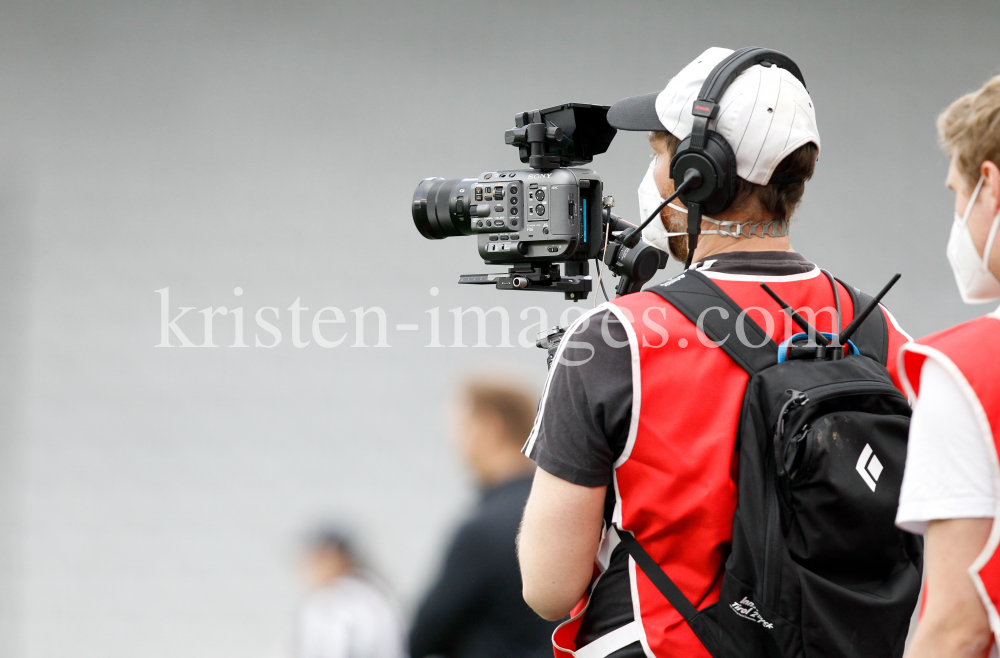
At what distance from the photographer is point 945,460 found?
2.66 ft

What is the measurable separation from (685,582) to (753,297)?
37 centimetres

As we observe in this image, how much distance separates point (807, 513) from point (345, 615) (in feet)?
6.50

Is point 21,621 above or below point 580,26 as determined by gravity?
below

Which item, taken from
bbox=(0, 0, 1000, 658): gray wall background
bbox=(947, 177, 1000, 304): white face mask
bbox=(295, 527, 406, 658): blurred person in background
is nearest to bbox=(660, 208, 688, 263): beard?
bbox=(947, 177, 1000, 304): white face mask

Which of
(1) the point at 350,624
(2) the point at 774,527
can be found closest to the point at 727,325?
(2) the point at 774,527

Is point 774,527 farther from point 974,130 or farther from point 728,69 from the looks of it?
point 728,69

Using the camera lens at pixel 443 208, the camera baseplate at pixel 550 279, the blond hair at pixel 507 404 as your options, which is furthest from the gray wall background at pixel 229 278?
the camera baseplate at pixel 550 279

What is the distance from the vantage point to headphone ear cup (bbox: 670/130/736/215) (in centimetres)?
115

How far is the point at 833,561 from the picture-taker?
1.07 metres

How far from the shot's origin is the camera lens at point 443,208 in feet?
5.25

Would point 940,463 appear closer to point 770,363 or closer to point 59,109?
point 770,363

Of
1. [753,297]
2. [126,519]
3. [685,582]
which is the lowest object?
[126,519]

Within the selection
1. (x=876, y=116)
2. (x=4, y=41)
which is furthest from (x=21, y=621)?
(x=876, y=116)

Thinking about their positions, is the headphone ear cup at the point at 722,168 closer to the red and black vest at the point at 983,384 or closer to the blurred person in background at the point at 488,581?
the red and black vest at the point at 983,384
